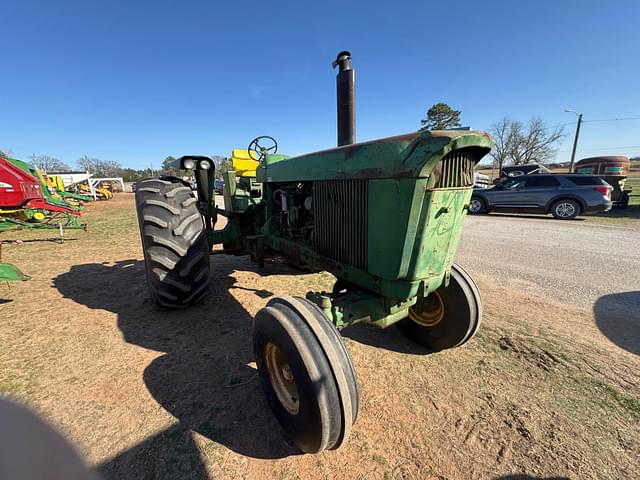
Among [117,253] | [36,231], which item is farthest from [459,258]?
[36,231]

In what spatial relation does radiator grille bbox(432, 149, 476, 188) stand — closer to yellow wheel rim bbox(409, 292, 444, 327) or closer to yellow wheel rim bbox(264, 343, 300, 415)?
yellow wheel rim bbox(409, 292, 444, 327)

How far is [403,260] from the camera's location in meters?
1.71

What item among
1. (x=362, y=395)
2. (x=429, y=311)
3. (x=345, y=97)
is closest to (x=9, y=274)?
(x=362, y=395)

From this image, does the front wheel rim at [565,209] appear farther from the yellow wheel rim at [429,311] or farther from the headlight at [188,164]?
the headlight at [188,164]

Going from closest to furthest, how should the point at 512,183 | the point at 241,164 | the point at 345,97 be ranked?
the point at 345,97
the point at 241,164
the point at 512,183

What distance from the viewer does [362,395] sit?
80.7 inches

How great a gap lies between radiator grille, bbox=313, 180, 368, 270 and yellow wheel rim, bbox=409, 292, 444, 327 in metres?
0.90

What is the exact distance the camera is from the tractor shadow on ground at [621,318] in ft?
8.58

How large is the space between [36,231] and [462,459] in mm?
10996

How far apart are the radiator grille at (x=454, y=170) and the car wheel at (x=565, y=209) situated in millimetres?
10795

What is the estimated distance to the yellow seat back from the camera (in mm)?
4953

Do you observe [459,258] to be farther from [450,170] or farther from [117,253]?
[117,253]

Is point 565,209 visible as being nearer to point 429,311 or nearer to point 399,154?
point 429,311

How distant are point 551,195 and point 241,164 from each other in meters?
10.4
